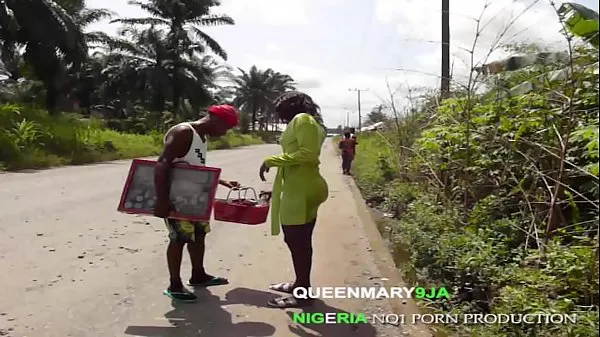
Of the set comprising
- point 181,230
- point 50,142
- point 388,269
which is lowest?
point 388,269

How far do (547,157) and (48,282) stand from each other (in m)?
4.45

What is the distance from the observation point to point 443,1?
11641 mm

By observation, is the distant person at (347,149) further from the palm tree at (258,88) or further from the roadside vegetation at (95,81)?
the palm tree at (258,88)

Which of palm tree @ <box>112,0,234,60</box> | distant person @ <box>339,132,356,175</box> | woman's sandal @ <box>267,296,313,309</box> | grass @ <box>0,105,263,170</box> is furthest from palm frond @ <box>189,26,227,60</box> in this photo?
woman's sandal @ <box>267,296,313,309</box>

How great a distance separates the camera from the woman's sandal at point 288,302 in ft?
15.9

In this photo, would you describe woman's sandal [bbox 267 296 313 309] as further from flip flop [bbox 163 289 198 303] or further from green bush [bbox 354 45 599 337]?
green bush [bbox 354 45 599 337]

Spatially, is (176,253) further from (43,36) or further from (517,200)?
(43,36)

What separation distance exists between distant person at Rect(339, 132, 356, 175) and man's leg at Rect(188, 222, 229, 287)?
1254cm

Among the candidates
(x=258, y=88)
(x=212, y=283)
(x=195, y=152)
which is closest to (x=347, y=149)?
(x=212, y=283)

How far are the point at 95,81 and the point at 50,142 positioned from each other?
24.8 metres

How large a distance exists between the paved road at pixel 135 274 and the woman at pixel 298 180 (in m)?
0.46

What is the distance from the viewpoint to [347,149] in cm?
1838

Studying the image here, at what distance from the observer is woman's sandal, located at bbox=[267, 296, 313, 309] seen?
191 inches

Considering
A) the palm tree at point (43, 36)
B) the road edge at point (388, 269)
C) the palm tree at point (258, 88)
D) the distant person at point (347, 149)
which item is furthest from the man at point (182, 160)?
the palm tree at point (258, 88)
